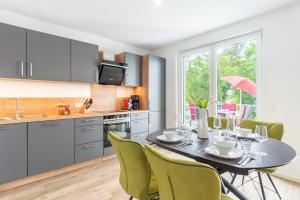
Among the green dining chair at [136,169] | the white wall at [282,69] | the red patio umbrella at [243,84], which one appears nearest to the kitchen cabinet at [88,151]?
the green dining chair at [136,169]

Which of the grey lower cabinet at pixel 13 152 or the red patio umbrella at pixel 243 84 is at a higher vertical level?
the red patio umbrella at pixel 243 84

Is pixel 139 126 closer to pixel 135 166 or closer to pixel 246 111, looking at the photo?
pixel 246 111

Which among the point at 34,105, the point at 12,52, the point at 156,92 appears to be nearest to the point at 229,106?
the point at 156,92

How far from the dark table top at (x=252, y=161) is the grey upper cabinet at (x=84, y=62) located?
211 cm

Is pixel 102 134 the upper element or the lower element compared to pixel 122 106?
lower

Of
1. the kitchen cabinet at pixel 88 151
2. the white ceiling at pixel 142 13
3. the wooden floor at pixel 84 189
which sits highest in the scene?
the white ceiling at pixel 142 13

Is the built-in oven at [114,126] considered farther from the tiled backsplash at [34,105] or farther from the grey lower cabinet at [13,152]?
the grey lower cabinet at [13,152]

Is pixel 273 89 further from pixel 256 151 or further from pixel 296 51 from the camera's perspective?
pixel 256 151

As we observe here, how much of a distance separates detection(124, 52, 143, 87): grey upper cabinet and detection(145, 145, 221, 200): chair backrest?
300 centimetres

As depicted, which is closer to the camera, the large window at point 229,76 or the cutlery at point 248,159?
the cutlery at point 248,159

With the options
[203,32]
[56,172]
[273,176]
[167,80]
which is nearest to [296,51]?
[203,32]

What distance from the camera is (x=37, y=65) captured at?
8.81 feet

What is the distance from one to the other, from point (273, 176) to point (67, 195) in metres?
2.90

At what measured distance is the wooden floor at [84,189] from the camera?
2121 millimetres
